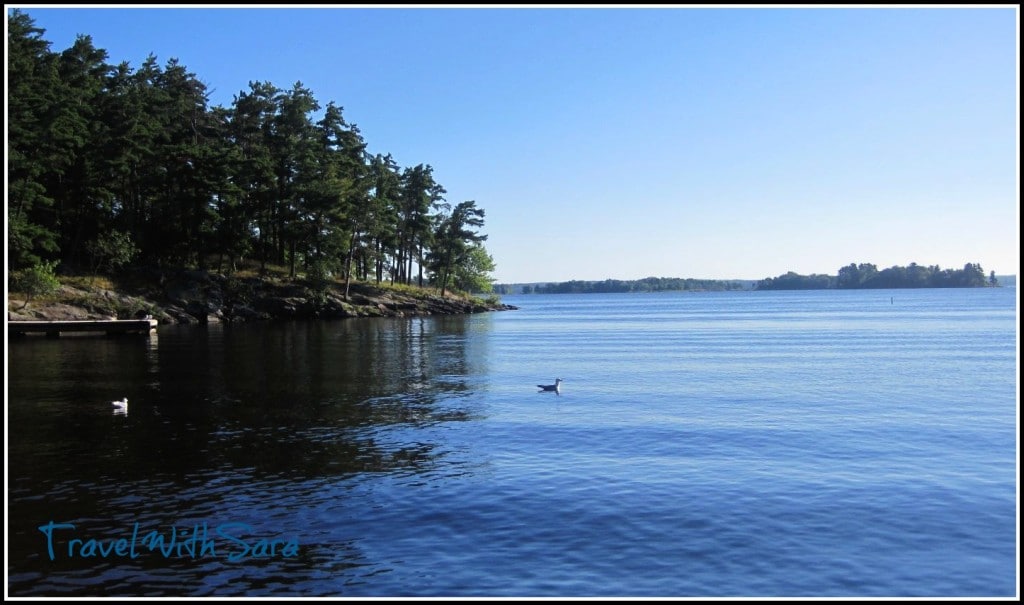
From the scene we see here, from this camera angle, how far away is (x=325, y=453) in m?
21.3

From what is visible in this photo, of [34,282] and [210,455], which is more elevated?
[34,282]

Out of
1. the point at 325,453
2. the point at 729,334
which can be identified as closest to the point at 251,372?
the point at 325,453

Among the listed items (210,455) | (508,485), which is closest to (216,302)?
(210,455)

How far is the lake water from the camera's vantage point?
1292 centimetres

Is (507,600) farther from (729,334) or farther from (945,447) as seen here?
(729,334)

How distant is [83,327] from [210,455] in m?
51.2

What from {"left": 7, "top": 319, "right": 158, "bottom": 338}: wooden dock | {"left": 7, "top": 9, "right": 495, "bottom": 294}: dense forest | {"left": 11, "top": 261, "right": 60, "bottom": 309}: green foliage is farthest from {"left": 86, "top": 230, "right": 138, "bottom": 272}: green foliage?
{"left": 7, "top": 319, "right": 158, "bottom": 338}: wooden dock

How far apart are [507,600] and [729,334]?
213 ft

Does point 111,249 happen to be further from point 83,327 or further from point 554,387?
point 554,387

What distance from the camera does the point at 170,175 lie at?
281 feet

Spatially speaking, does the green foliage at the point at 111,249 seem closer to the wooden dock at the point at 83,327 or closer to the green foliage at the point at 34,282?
the green foliage at the point at 34,282

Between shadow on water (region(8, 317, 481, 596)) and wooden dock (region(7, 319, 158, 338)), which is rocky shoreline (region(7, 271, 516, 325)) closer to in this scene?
wooden dock (region(7, 319, 158, 338))

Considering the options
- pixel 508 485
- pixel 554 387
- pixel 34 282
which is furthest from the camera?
pixel 34 282

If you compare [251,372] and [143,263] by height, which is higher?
[143,263]
